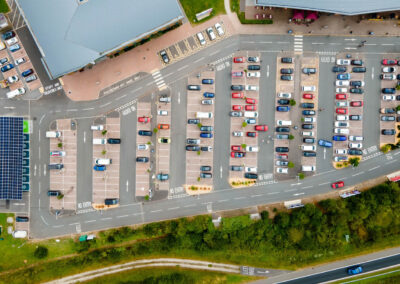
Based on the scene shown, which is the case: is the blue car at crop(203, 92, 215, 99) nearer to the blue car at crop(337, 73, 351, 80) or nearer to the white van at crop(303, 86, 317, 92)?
the white van at crop(303, 86, 317, 92)

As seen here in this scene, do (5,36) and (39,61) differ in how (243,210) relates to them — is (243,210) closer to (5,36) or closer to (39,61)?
(39,61)

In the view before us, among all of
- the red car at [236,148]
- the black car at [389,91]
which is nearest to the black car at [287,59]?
the red car at [236,148]

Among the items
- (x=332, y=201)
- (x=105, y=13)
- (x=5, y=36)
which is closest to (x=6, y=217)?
(x=5, y=36)

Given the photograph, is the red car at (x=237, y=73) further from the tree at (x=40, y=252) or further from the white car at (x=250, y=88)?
the tree at (x=40, y=252)

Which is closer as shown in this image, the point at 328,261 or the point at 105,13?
the point at 105,13

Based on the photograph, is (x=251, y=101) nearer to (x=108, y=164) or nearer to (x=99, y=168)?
(x=108, y=164)
